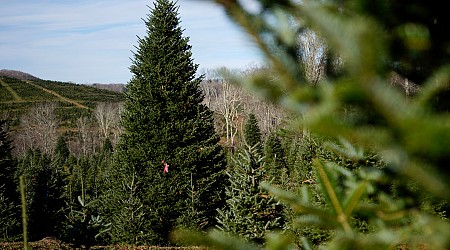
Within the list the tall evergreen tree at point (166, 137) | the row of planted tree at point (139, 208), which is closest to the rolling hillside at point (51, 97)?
the row of planted tree at point (139, 208)

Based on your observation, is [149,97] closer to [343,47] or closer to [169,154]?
[169,154]

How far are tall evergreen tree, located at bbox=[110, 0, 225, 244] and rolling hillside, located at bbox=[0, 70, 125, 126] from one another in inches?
2142

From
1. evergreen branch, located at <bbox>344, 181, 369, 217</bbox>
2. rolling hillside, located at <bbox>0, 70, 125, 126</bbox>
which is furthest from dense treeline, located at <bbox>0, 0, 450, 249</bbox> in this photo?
rolling hillside, located at <bbox>0, 70, 125, 126</bbox>

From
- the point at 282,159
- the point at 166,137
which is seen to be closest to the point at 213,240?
the point at 166,137

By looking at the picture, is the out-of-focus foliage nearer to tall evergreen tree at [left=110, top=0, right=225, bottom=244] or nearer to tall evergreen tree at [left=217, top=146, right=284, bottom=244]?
tall evergreen tree at [left=217, top=146, right=284, bottom=244]

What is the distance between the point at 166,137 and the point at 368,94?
1282cm

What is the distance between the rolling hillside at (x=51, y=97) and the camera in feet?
224

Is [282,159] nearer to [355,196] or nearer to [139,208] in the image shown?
[139,208]

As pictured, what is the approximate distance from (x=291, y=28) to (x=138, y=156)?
505 inches

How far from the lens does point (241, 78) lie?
824mm

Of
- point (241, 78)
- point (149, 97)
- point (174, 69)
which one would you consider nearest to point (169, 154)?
point (149, 97)

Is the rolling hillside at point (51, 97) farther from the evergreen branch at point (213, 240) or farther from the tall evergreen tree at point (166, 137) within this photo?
the evergreen branch at point (213, 240)

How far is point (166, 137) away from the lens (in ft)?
43.1

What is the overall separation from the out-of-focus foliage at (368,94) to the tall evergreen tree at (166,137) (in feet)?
38.0
